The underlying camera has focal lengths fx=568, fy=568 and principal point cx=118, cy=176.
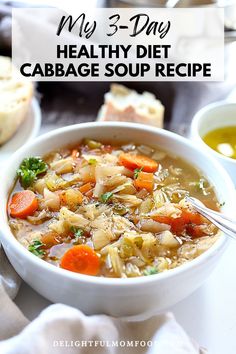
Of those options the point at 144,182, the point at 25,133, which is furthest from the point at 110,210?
the point at 25,133

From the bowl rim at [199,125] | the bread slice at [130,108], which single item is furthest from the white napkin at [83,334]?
the bread slice at [130,108]

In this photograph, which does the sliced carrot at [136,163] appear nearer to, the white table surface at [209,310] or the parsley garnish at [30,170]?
the parsley garnish at [30,170]

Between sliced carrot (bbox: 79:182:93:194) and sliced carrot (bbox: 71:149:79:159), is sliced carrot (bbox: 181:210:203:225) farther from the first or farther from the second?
sliced carrot (bbox: 71:149:79:159)

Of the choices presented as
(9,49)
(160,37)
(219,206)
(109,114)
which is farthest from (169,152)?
(9,49)

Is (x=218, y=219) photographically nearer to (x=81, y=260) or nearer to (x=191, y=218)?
(x=191, y=218)

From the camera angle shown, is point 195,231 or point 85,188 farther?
point 85,188

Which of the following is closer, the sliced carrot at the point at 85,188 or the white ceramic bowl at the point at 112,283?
the white ceramic bowl at the point at 112,283
